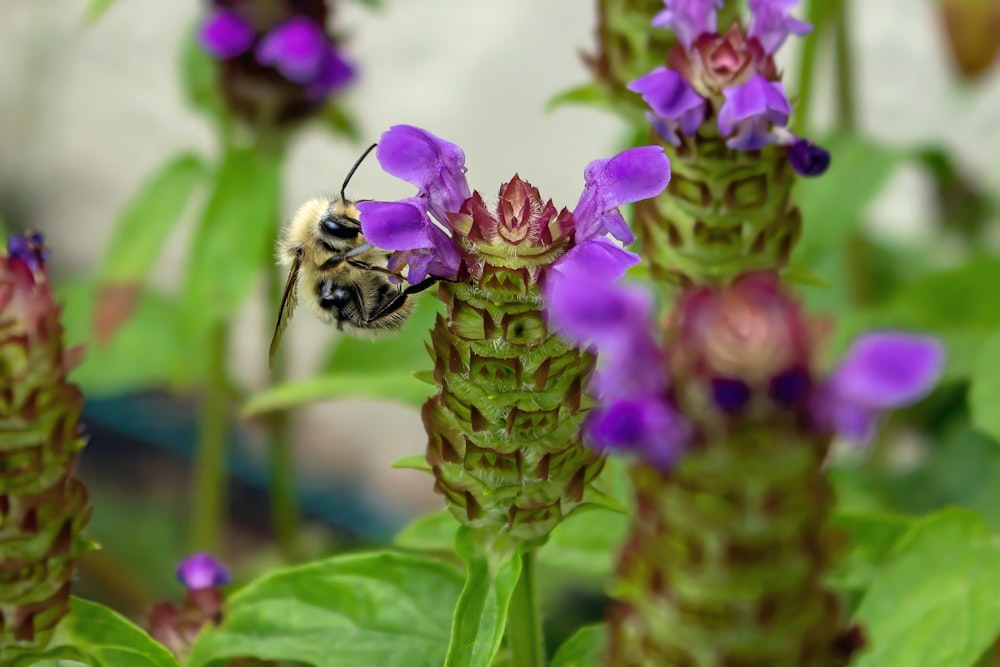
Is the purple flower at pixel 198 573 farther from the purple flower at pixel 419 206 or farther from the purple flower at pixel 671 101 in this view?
the purple flower at pixel 671 101

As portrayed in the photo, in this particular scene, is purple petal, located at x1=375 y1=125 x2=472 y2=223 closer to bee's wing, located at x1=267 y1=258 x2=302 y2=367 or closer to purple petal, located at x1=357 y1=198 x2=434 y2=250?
purple petal, located at x1=357 y1=198 x2=434 y2=250

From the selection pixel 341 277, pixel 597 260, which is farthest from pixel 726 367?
pixel 341 277

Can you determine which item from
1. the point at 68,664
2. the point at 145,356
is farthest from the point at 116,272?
the point at 68,664

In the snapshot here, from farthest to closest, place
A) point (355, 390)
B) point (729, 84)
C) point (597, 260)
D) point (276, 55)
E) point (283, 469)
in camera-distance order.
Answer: point (283, 469) → point (276, 55) → point (355, 390) → point (729, 84) → point (597, 260)

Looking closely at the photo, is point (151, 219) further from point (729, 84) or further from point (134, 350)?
point (729, 84)

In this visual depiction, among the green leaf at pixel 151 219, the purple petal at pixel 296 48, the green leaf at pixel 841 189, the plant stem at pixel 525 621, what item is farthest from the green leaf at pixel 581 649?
the green leaf at pixel 151 219

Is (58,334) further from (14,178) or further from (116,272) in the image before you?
(14,178)

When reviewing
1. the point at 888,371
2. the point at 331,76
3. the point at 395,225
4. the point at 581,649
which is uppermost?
the point at 331,76
